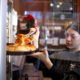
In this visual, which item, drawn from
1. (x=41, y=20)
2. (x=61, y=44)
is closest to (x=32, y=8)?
(x=41, y=20)

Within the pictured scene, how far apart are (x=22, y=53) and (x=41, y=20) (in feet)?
0.60

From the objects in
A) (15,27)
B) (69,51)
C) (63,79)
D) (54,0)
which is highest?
(54,0)

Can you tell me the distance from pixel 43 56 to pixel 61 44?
0.09m

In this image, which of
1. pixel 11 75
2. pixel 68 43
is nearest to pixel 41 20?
pixel 68 43

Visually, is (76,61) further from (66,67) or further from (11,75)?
(11,75)

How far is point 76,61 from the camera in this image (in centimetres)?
79

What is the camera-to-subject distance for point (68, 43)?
0.80 metres

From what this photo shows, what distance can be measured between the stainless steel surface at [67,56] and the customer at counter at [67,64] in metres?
0.02

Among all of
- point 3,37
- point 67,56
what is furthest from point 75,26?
point 3,37

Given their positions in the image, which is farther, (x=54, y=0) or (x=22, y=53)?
(x=54, y=0)

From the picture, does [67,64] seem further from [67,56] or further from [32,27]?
[32,27]

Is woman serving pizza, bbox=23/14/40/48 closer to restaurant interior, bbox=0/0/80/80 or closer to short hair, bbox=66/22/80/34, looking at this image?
restaurant interior, bbox=0/0/80/80

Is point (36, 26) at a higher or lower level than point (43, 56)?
higher

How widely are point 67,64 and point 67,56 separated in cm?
4
